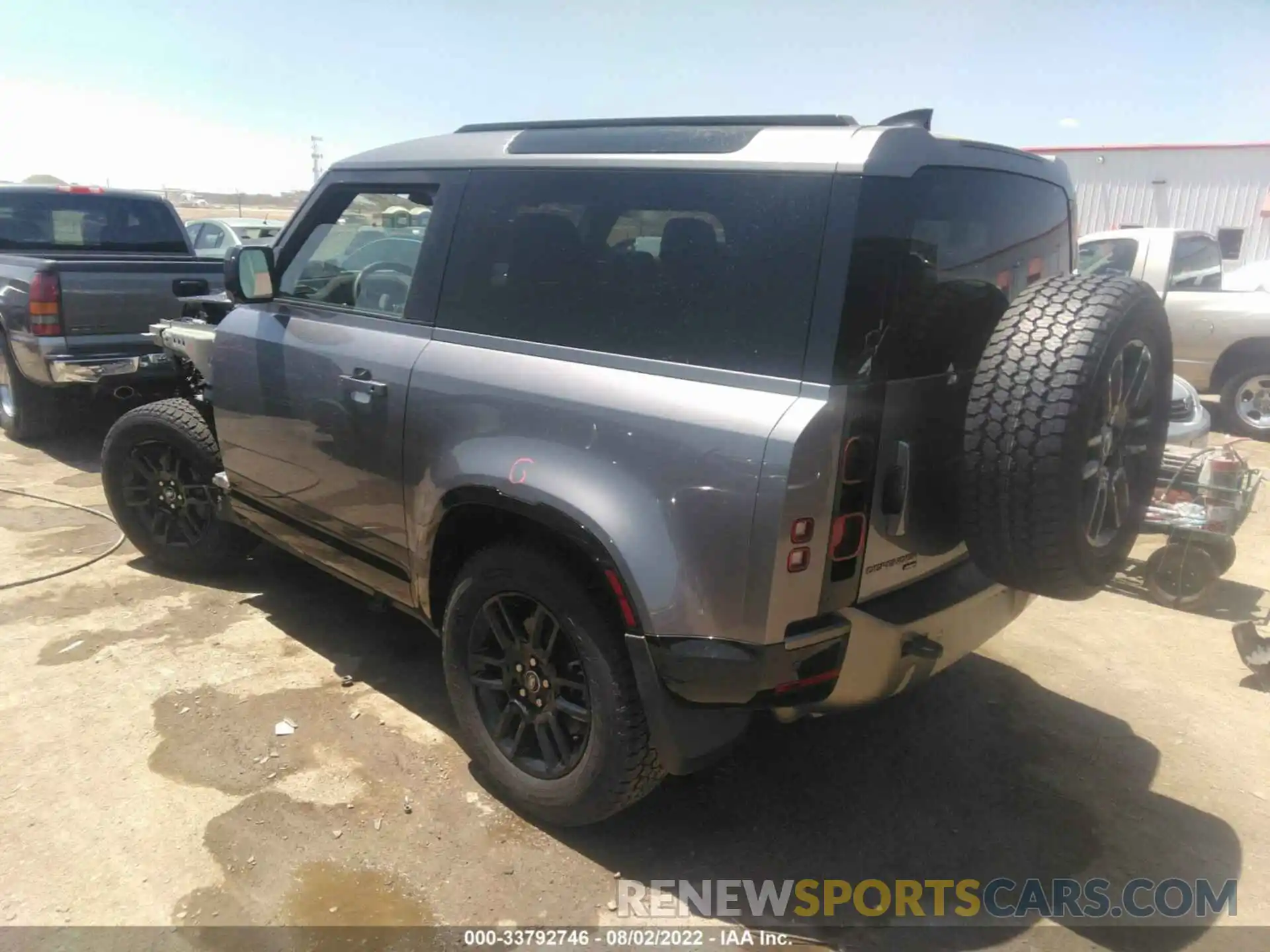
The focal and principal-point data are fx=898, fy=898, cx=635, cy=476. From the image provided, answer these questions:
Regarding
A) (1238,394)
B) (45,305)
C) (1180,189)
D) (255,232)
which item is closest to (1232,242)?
(1180,189)

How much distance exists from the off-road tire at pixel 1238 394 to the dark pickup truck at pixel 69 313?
9.23 metres

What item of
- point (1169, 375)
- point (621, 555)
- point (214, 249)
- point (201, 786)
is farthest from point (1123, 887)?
point (214, 249)

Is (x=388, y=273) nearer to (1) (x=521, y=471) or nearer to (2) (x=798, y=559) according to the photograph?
(1) (x=521, y=471)

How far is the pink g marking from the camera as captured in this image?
2564 mm

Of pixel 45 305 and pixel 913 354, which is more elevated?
pixel 913 354

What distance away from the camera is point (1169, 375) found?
265 cm

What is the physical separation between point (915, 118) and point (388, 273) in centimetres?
189

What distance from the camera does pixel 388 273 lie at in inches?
130

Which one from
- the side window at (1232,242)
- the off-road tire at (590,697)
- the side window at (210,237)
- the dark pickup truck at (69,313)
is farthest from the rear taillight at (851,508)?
the side window at (1232,242)

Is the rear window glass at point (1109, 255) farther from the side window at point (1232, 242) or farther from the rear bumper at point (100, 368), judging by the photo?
the side window at point (1232, 242)

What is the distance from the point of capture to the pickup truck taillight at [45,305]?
6.09 metres

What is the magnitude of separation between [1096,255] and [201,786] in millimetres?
9076

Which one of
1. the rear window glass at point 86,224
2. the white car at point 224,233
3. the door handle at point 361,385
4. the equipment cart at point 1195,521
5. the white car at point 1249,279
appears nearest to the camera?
the door handle at point 361,385

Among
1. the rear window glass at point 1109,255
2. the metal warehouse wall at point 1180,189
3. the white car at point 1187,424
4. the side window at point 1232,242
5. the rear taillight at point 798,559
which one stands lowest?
the white car at point 1187,424
